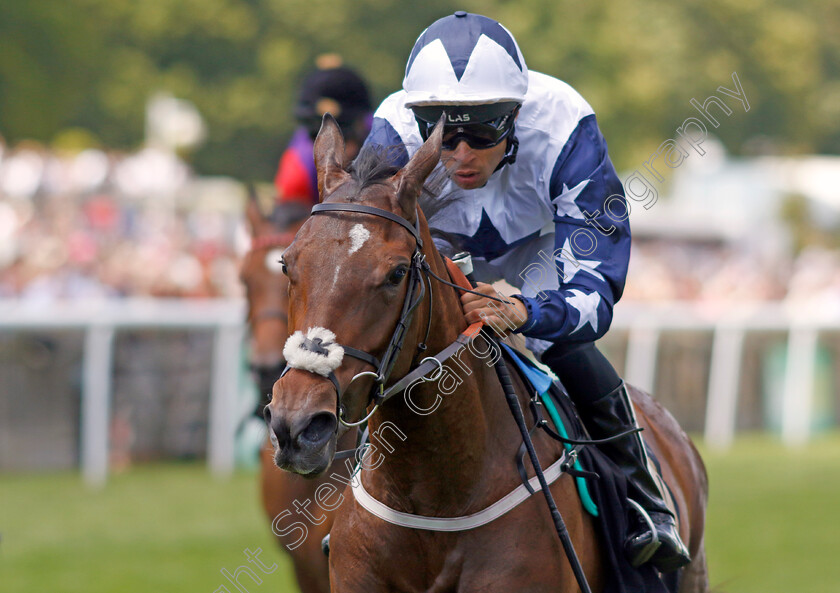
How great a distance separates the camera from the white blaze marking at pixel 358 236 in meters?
2.70

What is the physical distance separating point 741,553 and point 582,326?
544 centimetres

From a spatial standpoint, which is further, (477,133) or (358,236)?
(477,133)

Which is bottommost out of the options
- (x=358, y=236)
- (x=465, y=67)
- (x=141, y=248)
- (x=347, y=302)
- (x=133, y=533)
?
(x=141, y=248)

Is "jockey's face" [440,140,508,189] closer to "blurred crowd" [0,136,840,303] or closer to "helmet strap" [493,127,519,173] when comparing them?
"helmet strap" [493,127,519,173]

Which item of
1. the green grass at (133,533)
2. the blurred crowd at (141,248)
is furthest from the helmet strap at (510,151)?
the green grass at (133,533)

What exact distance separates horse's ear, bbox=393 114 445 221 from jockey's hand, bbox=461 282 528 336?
351mm

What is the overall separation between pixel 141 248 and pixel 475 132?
971 cm

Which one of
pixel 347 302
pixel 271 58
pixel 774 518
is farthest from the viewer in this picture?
pixel 271 58

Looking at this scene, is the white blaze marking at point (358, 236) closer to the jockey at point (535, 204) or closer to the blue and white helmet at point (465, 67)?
the jockey at point (535, 204)

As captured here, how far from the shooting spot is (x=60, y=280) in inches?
415

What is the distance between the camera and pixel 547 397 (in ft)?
11.7

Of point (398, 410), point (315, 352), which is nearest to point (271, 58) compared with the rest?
point (398, 410)

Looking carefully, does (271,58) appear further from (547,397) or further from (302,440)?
(302,440)

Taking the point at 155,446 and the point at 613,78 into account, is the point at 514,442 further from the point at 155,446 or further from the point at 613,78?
the point at 613,78
